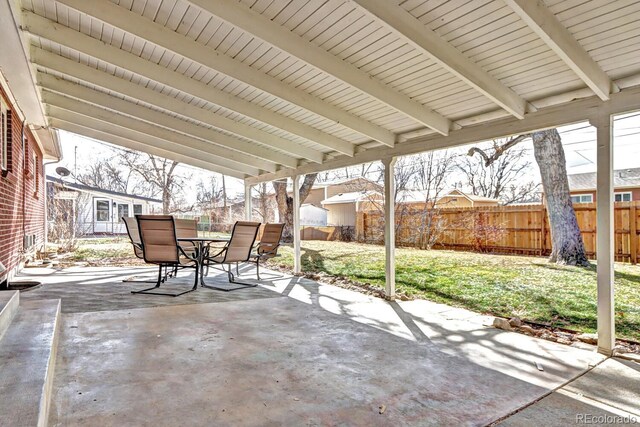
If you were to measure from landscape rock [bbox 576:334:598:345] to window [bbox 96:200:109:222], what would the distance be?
23055mm

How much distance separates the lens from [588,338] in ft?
11.3

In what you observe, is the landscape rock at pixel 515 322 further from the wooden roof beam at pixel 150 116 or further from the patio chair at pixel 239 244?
the wooden roof beam at pixel 150 116

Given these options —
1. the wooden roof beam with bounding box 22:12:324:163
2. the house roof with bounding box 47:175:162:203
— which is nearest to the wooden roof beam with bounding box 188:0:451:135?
the wooden roof beam with bounding box 22:12:324:163

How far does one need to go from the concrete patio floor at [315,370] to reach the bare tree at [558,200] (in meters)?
4.43

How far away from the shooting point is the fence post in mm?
7457

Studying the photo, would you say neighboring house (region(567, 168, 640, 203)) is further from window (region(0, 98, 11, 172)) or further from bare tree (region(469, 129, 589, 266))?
window (region(0, 98, 11, 172))

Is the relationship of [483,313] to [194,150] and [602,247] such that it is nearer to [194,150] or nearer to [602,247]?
[602,247]

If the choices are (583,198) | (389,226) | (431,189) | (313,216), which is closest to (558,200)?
(431,189)

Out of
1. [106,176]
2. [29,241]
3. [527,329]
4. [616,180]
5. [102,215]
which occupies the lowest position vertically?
[527,329]

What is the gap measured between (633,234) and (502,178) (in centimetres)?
1324

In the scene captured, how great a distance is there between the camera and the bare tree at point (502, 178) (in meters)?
19.1

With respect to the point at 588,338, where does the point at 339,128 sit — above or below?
above

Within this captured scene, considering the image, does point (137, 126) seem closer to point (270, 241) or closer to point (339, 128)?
point (270, 241)

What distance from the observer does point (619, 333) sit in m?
3.63
